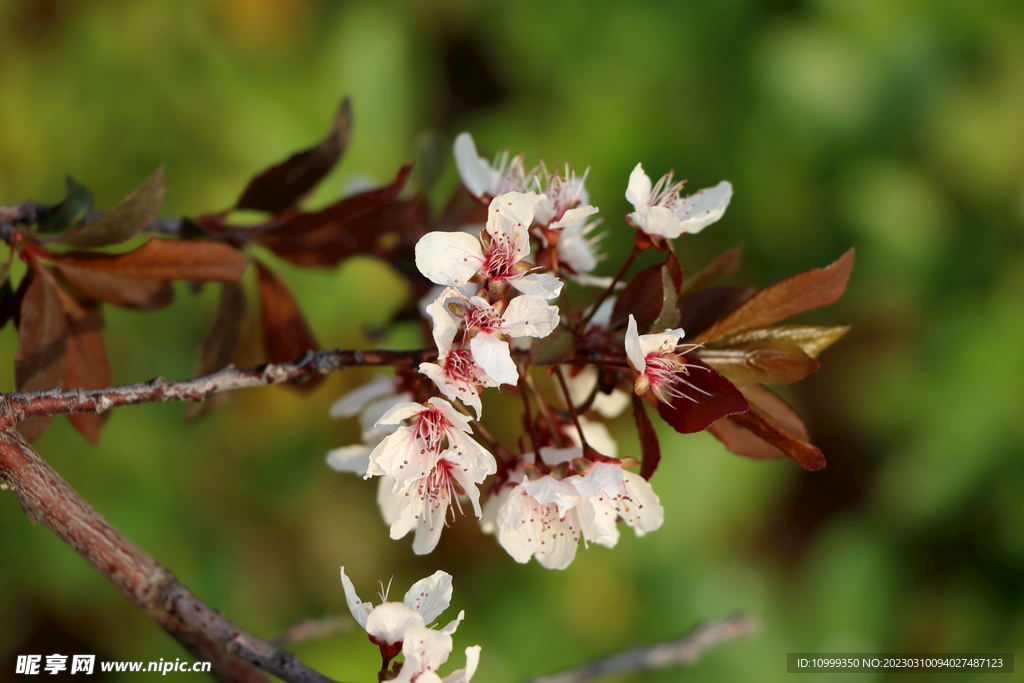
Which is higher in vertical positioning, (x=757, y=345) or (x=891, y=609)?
(x=757, y=345)

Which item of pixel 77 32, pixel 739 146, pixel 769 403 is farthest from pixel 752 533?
pixel 77 32

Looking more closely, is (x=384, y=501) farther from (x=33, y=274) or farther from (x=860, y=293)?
(x=860, y=293)

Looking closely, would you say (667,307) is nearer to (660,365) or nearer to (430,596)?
(660,365)

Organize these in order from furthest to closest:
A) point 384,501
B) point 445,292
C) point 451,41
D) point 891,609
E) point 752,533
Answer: point 451,41
point 752,533
point 891,609
point 384,501
point 445,292

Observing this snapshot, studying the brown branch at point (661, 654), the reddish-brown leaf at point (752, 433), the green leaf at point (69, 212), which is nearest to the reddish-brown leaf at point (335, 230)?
the green leaf at point (69, 212)

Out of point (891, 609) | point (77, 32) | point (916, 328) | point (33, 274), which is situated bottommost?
point (891, 609)

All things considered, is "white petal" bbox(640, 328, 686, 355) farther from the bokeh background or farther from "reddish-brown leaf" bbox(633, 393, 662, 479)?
the bokeh background

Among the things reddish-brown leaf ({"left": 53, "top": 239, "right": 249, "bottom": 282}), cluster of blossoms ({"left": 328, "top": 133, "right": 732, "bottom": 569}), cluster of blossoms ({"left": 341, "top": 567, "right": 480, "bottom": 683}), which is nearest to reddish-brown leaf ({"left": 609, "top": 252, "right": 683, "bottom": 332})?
cluster of blossoms ({"left": 328, "top": 133, "right": 732, "bottom": 569})

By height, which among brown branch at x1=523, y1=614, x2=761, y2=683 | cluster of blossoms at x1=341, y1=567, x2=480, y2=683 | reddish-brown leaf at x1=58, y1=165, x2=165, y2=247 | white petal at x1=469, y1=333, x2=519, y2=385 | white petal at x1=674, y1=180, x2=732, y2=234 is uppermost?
reddish-brown leaf at x1=58, y1=165, x2=165, y2=247
